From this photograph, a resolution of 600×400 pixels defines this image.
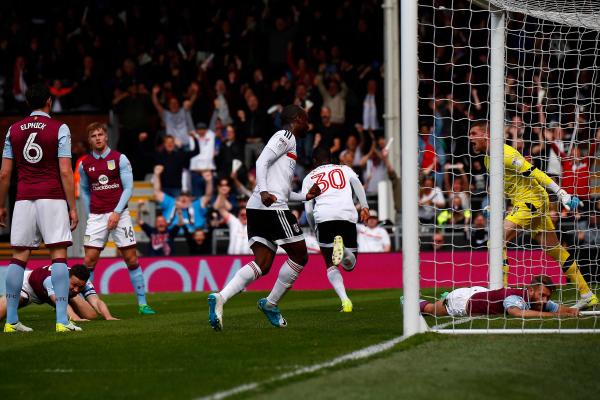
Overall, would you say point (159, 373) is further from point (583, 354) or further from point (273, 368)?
point (583, 354)

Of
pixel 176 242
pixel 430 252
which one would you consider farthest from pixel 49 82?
pixel 430 252

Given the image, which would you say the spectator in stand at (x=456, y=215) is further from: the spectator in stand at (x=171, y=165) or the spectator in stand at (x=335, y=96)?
the spectator in stand at (x=171, y=165)

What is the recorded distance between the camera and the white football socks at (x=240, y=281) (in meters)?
10.6

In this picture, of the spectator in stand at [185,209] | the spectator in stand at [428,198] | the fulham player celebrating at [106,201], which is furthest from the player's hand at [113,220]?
the spectator in stand at [428,198]

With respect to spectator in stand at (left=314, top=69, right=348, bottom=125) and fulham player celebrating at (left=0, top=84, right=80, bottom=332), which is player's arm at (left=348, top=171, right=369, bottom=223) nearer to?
fulham player celebrating at (left=0, top=84, right=80, bottom=332)

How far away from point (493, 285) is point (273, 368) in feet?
16.9

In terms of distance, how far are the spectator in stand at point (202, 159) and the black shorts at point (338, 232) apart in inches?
395

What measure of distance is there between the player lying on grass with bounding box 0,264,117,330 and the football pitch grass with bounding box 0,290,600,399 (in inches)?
37.2

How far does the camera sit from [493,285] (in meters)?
12.5

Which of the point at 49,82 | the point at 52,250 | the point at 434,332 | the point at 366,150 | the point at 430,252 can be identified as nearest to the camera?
the point at 434,332

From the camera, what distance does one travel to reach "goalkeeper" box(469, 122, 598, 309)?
13.2 meters

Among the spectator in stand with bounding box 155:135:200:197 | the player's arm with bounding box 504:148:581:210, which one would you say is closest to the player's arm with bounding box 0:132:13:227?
the player's arm with bounding box 504:148:581:210

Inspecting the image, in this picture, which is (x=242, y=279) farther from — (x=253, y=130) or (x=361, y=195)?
(x=253, y=130)

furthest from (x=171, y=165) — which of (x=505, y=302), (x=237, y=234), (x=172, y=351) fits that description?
(x=172, y=351)
